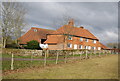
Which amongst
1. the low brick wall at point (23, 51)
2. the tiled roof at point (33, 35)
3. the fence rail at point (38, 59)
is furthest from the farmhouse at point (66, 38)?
the low brick wall at point (23, 51)

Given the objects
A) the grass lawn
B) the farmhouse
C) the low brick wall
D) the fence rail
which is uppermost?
the farmhouse

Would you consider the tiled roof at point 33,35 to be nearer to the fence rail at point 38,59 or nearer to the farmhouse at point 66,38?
the farmhouse at point 66,38

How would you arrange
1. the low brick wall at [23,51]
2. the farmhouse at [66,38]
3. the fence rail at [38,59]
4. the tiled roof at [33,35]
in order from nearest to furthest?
1. the fence rail at [38,59]
2. the low brick wall at [23,51]
3. the farmhouse at [66,38]
4. the tiled roof at [33,35]

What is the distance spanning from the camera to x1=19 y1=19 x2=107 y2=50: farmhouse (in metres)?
43.4

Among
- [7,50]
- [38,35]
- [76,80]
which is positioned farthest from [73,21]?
[76,80]

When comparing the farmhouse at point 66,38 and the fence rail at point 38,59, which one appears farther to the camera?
the farmhouse at point 66,38

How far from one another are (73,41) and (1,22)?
2255 cm

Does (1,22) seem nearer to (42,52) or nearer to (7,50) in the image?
(7,50)

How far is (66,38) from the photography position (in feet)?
143

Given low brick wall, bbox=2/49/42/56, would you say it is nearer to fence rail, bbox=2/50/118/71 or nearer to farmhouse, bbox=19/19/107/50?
fence rail, bbox=2/50/118/71

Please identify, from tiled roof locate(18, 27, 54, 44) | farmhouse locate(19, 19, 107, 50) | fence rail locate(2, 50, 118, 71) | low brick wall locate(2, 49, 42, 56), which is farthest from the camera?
tiled roof locate(18, 27, 54, 44)

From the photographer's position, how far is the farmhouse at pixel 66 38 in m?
43.4

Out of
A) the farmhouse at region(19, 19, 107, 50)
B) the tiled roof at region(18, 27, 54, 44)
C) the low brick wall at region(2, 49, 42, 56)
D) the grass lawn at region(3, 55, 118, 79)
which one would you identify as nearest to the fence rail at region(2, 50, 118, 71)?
the low brick wall at region(2, 49, 42, 56)

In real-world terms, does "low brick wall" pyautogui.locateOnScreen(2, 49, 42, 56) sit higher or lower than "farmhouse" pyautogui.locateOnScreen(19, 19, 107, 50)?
lower
